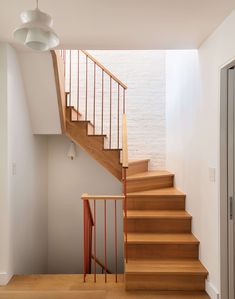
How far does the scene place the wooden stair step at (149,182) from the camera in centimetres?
405

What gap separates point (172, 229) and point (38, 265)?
2183 mm

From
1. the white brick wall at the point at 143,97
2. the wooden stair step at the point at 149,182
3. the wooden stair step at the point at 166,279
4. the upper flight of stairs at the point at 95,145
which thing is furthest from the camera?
the white brick wall at the point at 143,97

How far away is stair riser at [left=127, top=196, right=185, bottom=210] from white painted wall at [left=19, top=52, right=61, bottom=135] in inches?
56.2

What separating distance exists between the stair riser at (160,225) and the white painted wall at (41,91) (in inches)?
66.1

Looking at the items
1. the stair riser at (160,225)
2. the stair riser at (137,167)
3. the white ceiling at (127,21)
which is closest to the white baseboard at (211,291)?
the stair riser at (160,225)

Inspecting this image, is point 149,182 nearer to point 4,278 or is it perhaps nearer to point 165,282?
point 165,282

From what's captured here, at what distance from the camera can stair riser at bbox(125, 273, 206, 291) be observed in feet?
9.39

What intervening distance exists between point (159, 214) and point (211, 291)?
1036 millimetres

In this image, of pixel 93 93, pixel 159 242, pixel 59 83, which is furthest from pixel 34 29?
pixel 93 93

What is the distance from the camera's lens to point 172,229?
11.3 ft

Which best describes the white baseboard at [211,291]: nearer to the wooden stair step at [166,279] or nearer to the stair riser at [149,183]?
the wooden stair step at [166,279]

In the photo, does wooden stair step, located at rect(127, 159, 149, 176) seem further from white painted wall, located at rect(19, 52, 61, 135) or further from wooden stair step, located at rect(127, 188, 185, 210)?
white painted wall, located at rect(19, 52, 61, 135)

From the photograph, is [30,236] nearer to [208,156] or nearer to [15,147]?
[15,147]

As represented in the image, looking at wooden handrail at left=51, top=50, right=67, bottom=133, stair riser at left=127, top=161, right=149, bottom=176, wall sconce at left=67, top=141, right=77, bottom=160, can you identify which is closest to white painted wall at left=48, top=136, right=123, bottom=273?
wall sconce at left=67, top=141, right=77, bottom=160
